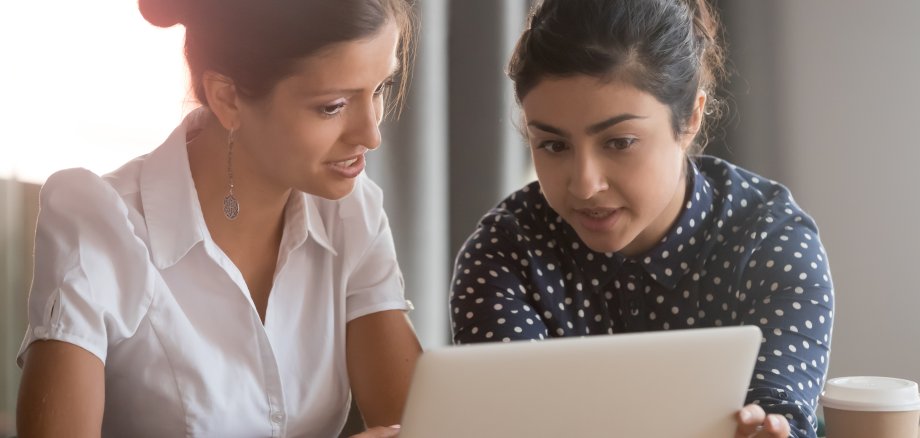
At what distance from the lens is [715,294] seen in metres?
1.46

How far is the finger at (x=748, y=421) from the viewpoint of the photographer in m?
0.99

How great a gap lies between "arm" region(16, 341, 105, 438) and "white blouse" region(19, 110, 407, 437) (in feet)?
0.05

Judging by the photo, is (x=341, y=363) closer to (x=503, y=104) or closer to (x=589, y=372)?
(x=589, y=372)

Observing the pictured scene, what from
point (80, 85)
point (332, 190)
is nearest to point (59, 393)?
point (332, 190)

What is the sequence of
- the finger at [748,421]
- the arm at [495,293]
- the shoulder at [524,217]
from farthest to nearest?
1. the shoulder at [524,217]
2. the arm at [495,293]
3. the finger at [748,421]

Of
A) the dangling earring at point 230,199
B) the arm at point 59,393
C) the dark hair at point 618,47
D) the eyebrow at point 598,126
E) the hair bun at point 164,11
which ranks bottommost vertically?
the arm at point 59,393

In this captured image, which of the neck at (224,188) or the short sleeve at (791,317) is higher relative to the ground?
the neck at (224,188)

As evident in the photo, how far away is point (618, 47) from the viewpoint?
1.35 meters

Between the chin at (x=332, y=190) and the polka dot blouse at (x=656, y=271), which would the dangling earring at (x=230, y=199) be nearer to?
the chin at (x=332, y=190)

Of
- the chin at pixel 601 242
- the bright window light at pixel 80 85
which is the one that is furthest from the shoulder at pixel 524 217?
the bright window light at pixel 80 85

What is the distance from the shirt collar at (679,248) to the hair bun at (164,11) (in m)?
0.73

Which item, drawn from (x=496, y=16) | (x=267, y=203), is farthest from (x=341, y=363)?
(x=496, y=16)

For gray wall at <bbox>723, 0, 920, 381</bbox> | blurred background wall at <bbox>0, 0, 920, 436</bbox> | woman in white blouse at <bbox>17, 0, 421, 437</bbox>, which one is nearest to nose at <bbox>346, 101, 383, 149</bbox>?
woman in white blouse at <bbox>17, 0, 421, 437</bbox>

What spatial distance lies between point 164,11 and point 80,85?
2.71 ft
